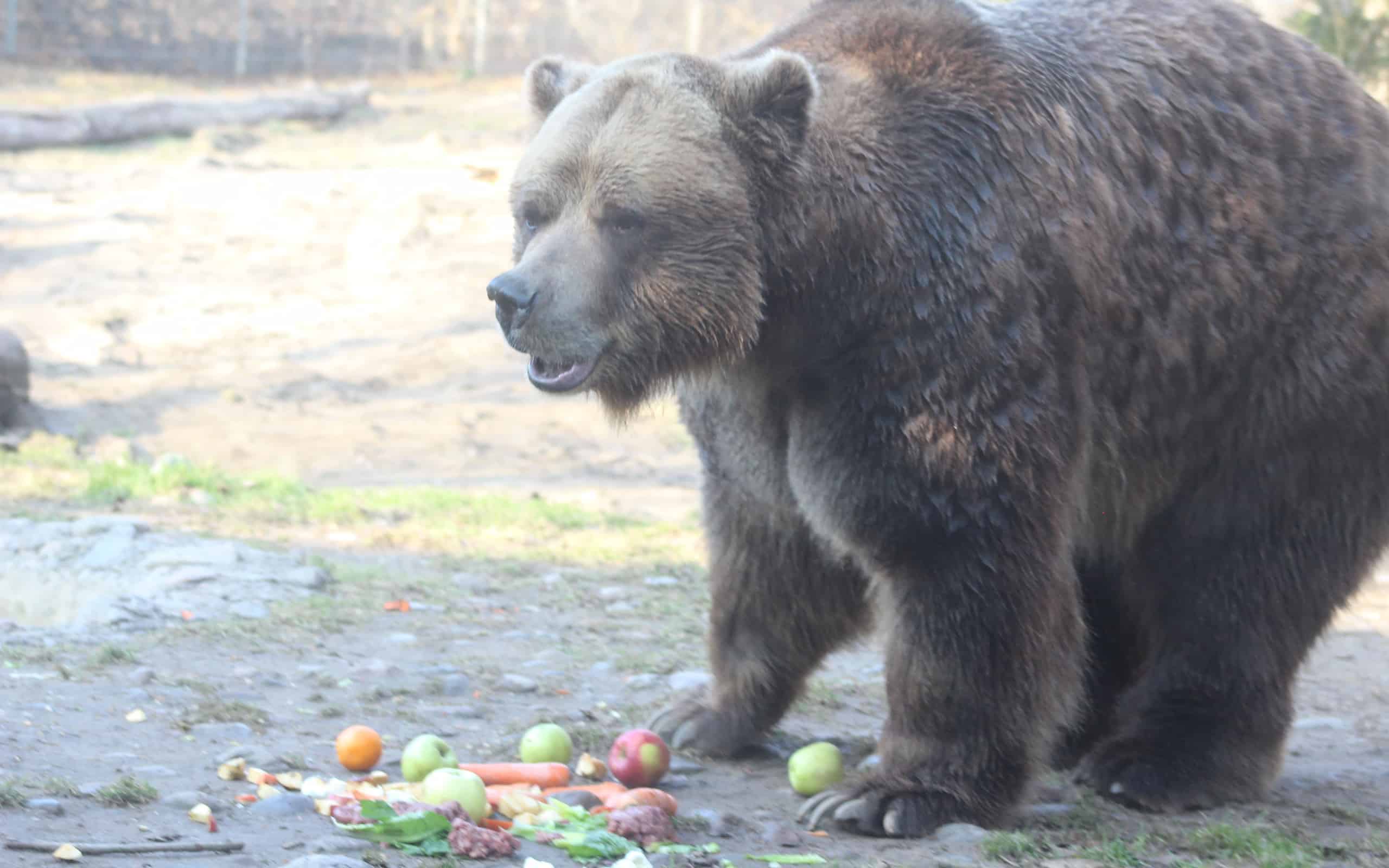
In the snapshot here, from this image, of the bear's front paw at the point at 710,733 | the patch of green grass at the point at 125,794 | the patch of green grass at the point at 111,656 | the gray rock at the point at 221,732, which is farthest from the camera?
the patch of green grass at the point at 111,656

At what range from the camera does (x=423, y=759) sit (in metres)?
4.17

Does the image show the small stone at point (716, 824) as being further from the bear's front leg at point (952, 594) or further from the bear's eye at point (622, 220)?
the bear's eye at point (622, 220)

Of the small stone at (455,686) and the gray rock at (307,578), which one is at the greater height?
the small stone at (455,686)

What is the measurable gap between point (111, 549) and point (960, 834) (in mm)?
4083

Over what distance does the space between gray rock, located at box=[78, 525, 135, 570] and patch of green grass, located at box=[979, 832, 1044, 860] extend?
4.07m

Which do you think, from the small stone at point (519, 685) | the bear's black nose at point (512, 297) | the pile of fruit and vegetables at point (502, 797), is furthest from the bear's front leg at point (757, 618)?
the bear's black nose at point (512, 297)

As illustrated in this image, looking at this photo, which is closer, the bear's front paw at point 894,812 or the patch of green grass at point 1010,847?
the patch of green grass at point 1010,847

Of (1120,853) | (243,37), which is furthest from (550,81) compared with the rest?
(243,37)

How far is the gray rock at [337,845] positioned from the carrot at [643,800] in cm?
59

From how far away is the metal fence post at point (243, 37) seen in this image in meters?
24.2

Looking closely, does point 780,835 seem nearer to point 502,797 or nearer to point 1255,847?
point 502,797

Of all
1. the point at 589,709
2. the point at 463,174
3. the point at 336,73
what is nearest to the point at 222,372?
the point at 463,174

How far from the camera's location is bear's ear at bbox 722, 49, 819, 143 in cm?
393

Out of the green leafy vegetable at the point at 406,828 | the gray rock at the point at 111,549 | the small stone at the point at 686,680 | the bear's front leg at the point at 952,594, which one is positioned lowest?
the gray rock at the point at 111,549
